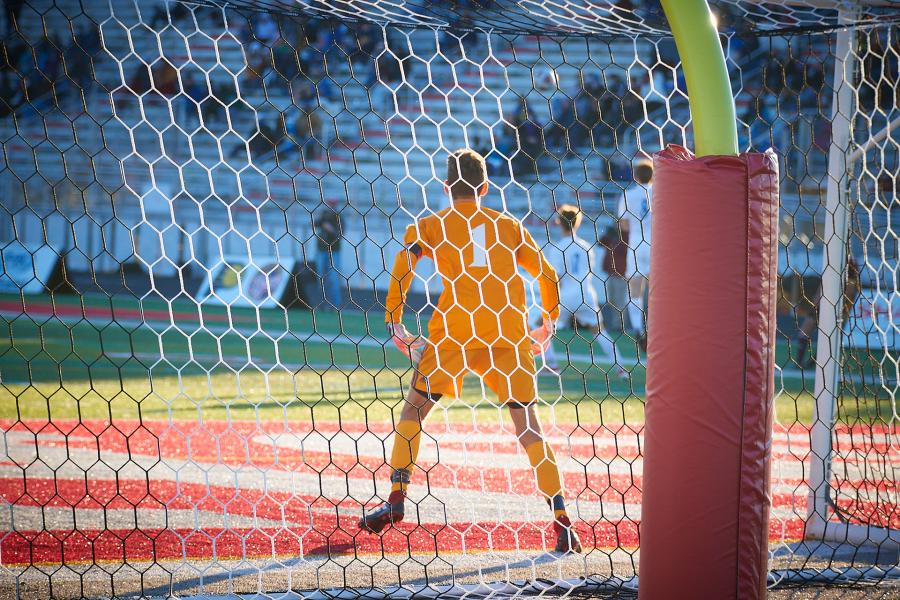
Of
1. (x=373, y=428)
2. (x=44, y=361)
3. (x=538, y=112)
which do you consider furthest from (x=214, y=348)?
(x=538, y=112)

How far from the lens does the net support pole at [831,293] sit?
3.62 metres

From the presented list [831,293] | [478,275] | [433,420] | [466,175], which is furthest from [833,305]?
[433,420]

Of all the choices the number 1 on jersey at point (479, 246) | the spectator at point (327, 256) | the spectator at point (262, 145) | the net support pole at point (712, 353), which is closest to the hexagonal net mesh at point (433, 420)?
the number 1 on jersey at point (479, 246)

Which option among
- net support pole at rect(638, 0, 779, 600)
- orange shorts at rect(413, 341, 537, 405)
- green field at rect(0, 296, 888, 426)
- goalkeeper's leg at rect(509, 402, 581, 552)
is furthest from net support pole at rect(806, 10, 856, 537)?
net support pole at rect(638, 0, 779, 600)

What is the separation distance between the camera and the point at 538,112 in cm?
1773

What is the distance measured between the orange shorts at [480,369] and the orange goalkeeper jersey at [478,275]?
46 millimetres

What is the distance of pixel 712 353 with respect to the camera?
1.89 meters

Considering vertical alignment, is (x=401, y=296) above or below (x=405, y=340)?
above

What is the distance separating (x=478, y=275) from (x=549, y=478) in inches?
35.5

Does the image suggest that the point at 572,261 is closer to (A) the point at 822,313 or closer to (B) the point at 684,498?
(A) the point at 822,313

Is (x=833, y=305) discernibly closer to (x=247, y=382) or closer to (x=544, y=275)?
(x=544, y=275)

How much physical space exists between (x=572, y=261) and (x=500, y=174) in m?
5.25

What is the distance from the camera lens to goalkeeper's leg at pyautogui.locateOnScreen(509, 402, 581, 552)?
3346 millimetres

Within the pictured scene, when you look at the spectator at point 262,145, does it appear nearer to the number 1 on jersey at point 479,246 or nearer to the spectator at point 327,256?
the spectator at point 327,256
